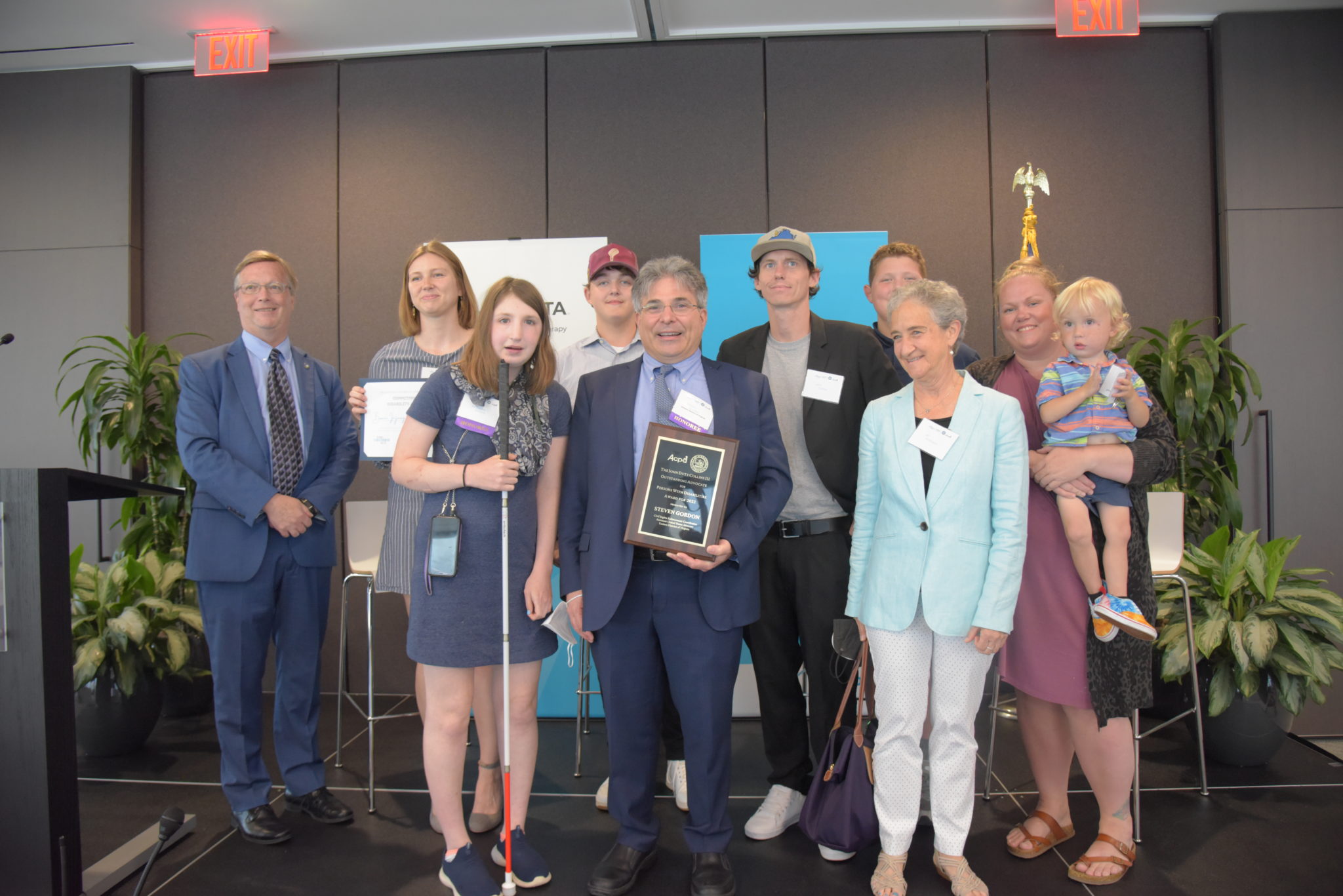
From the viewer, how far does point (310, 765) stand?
9.86ft

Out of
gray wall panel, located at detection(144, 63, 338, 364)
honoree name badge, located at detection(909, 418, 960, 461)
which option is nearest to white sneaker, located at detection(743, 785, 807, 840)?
honoree name badge, located at detection(909, 418, 960, 461)

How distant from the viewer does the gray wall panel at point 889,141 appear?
15.2 feet

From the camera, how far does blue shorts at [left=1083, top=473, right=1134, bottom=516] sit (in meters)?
2.46

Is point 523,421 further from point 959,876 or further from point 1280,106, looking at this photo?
point 1280,106

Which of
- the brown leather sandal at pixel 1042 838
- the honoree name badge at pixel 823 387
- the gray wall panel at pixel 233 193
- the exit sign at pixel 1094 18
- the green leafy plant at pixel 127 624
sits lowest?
the brown leather sandal at pixel 1042 838

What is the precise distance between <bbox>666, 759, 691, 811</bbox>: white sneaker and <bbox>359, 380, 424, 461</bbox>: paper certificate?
62.5 inches

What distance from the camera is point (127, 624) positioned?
12.0ft

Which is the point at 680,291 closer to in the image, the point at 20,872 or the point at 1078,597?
the point at 1078,597

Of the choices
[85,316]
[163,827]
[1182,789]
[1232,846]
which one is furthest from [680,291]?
[85,316]

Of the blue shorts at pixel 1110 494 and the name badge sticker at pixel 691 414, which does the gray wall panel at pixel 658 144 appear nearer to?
the name badge sticker at pixel 691 414

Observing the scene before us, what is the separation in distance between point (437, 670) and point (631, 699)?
22.3 inches

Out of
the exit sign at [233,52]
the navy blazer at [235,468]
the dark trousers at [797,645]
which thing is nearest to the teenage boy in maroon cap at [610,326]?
the dark trousers at [797,645]

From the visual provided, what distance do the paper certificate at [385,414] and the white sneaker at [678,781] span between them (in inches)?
62.5

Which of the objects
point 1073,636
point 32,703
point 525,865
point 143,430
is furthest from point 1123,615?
point 143,430
